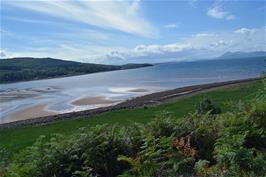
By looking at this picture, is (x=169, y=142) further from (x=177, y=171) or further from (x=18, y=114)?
(x=18, y=114)

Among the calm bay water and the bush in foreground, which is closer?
the bush in foreground

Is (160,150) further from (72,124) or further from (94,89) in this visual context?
(94,89)

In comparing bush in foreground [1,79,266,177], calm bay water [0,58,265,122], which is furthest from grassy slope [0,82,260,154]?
bush in foreground [1,79,266,177]

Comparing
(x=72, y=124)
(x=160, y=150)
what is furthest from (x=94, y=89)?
(x=160, y=150)

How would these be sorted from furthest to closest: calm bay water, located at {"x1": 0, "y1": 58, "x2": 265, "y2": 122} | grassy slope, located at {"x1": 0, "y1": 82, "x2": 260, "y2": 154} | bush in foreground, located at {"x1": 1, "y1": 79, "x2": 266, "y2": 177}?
calm bay water, located at {"x1": 0, "y1": 58, "x2": 265, "y2": 122}, grassy slope, located at {"x1": 0, "y1": 82, "x2": 260, "y2": 154}, bush in foreground, located at {"x1": 1, "y1": 79, "x2": 266, "y2": 177}

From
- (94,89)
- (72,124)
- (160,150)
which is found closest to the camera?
(160,150)

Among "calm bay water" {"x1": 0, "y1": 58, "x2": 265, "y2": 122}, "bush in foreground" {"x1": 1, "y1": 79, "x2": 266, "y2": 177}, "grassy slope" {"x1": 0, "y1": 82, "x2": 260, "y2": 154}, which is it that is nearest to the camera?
"bush in foreground" {"x1": 1, "y1": 79, "x2": 266, "y2": 177}

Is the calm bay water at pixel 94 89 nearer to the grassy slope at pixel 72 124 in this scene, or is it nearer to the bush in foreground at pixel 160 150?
the grassy slope at pixel 72 124

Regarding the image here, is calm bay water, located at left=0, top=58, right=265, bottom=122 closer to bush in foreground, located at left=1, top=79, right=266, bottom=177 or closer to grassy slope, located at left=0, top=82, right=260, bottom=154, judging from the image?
grassy slope, located at left=0, top=82, right=260, bottom=154

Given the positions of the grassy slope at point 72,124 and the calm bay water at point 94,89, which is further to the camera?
the calm bay water at point 94,89

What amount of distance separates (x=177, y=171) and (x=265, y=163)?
5.41ft

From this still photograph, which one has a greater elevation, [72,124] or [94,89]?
[72,124]

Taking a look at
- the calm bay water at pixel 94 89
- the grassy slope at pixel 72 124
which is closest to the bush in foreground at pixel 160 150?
the grassy slope at pixel 72 124

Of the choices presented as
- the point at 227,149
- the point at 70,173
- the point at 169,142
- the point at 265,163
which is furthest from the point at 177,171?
the point at 70,173
